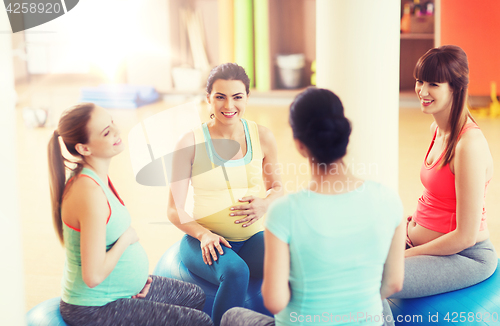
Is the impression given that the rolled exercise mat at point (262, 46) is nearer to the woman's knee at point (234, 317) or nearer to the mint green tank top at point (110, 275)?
the mint green tank top at point (110, 275)

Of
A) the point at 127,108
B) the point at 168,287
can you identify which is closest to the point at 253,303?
the point at 168,287

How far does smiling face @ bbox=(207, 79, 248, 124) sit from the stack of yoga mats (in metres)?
4.91

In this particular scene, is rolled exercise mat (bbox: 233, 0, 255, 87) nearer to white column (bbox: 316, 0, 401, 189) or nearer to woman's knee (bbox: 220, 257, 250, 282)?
white column (bbox: 316, 0, 401, 189)

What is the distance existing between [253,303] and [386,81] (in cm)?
96

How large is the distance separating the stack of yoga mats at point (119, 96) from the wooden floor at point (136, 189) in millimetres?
222

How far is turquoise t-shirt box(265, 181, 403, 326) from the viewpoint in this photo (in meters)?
1.17

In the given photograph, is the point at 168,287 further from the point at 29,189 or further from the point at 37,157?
the point at 37,157

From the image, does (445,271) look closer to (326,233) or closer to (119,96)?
(326,233)

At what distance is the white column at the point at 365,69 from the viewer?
77.6 inches

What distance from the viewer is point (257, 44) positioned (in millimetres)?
6656

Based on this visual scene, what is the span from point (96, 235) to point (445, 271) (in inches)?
43.0

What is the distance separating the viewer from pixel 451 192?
1727mm

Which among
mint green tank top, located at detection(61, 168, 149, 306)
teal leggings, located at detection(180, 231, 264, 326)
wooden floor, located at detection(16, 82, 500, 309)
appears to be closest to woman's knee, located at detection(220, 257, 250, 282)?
teal leggings, located at detection(180, 231, 264, 326)

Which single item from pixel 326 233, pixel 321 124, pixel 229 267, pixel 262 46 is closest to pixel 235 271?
pixel 229 267
